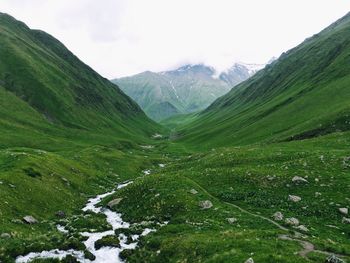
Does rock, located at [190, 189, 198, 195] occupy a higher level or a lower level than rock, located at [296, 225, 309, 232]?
higher

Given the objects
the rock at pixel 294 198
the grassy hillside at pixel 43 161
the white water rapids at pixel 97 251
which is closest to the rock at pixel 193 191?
the white water rapids at pixel 97 251

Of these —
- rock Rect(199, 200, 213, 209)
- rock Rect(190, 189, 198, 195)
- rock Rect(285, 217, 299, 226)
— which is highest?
rock Rect(190, 189, 198, 195)

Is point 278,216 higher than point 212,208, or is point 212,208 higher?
point 212,208

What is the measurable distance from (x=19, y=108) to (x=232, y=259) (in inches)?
6000

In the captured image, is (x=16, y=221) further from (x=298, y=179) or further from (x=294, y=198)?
(x=298, y=179)

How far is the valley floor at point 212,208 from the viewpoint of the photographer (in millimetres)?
27906

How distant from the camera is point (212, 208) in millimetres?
39281

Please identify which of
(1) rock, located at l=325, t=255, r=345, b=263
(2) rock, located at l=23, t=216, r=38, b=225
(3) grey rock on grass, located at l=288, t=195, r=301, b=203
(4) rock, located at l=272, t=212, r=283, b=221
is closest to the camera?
(1) rock, located at l=325, t=255, r=345, b=263

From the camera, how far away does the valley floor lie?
27.9 meters

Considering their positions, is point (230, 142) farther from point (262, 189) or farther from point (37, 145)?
point (262, 189)

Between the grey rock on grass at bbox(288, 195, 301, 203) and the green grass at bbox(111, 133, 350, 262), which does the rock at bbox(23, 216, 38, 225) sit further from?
the grey rock on grass at bbox(288, 195, 301, 203)

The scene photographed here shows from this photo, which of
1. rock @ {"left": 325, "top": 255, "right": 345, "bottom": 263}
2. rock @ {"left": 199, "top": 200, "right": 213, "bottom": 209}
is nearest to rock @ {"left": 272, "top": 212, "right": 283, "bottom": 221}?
rock @ {"left": 199, "top": 200, "right": 213, "bottom": 209}

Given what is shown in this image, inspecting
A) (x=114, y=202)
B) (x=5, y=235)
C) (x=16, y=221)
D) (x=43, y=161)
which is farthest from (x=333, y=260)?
(x=43, y=161)

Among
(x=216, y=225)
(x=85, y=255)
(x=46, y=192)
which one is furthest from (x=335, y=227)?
(x=46, y=192)
